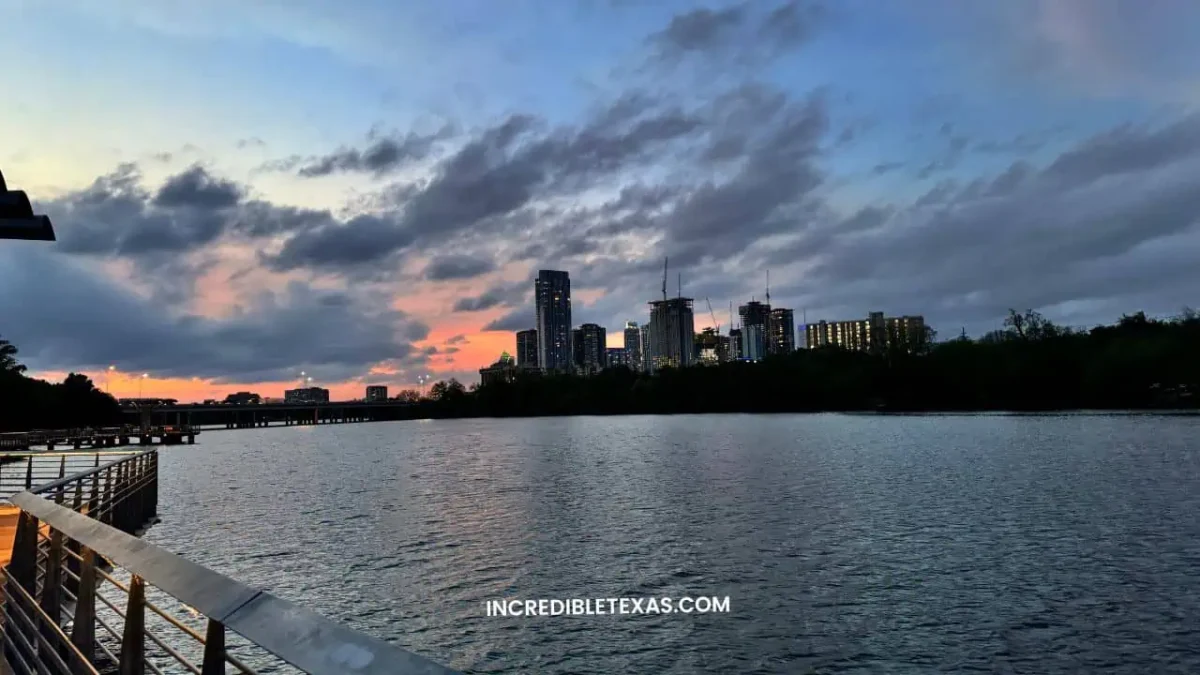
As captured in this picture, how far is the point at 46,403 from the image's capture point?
136 meters

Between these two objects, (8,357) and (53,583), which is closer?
(53,583)

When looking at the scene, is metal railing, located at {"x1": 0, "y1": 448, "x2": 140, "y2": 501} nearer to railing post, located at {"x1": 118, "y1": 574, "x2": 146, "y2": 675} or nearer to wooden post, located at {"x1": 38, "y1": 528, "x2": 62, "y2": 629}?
wooden post, located at {"x1": 38, "y1": 528, "x2": 62, "y2": 629}

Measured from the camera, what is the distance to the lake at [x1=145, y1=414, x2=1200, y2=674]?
60.2 feet

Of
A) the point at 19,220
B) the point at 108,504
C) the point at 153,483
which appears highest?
the point at 19,220

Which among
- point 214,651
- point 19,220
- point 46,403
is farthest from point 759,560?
point 46,403

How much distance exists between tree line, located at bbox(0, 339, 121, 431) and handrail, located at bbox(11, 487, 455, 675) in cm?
13435

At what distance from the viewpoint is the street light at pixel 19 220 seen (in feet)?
38.1

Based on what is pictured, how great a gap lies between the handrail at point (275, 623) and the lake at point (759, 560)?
1475 centimetres

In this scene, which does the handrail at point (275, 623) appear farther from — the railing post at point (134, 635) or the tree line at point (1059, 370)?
the tree line at point (1059, 370)

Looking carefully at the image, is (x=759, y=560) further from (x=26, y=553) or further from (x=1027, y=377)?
(x=1027, y=377)

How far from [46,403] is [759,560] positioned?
142 meters

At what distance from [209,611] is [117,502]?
25.2 m

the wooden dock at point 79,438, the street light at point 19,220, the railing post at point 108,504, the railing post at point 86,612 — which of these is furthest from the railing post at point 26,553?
the wooden dock at point 79,438

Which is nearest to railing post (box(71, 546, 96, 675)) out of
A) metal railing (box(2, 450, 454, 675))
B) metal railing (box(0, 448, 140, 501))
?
metal railing (box(2, 450, 454, 675))
